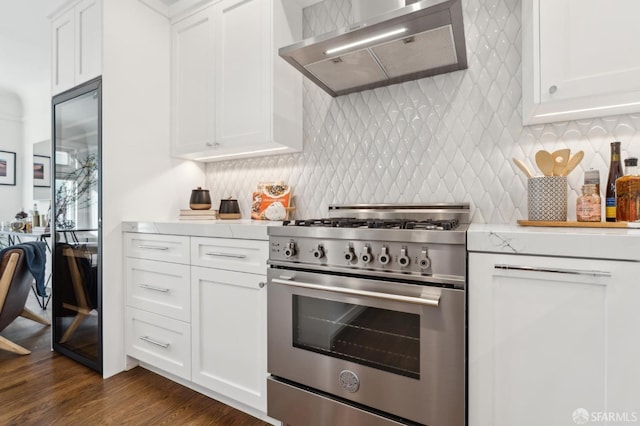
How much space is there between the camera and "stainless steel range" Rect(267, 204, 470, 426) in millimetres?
1114

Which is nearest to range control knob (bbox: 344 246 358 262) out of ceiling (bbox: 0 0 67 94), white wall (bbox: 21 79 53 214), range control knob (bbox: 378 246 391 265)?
range control knob (bbox: 378 246 391 265)

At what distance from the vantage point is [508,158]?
1622 millimetres

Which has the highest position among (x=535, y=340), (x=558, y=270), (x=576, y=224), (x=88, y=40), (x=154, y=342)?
(x=88, y=40)

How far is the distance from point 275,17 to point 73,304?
2.37m

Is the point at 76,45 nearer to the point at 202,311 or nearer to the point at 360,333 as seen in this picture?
the point at 202,311

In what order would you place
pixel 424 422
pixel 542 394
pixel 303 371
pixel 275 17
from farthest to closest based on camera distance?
pixel 275 17
pixel 303 371
pixel 424 422
pixel 542 394

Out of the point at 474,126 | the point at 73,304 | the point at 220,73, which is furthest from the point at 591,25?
the point at 73,304

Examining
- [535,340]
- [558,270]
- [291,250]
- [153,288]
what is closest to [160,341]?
[153,288]

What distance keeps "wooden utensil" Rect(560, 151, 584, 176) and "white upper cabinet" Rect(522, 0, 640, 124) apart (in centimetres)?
19

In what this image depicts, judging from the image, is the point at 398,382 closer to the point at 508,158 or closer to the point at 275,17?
the point at 508,158

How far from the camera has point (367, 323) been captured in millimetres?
1268

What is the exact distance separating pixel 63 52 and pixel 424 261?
2.84m

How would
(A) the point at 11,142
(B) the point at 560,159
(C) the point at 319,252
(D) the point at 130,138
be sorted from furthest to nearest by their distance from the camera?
(A) the point at 11,142 < (D) the point at 130,138 < (B) the point at 560,159 < (C) the point at 319,252

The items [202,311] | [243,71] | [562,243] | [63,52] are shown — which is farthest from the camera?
[63,52]
